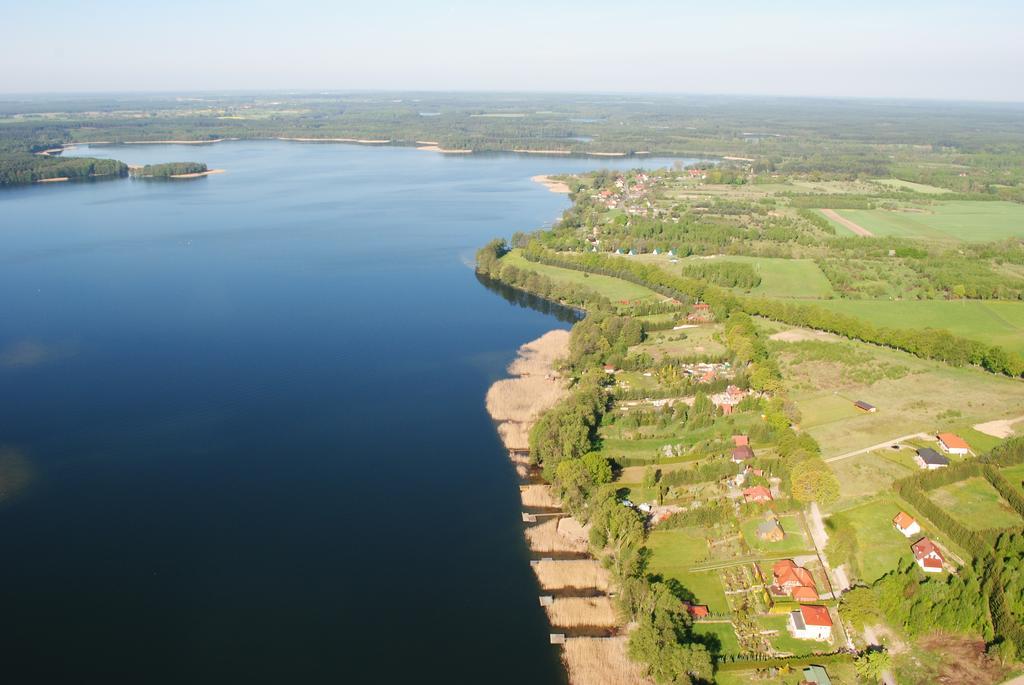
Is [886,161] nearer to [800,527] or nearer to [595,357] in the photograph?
[595,357]

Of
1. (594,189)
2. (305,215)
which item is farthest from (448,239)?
(594,189)

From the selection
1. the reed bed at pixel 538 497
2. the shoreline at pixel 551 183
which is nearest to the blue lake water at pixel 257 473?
the reed bed at pixel 538 497

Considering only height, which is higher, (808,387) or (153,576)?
(808,387)

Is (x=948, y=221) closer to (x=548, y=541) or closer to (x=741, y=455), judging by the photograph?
(x=741, y=455)

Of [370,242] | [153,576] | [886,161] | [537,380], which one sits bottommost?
[153,576]

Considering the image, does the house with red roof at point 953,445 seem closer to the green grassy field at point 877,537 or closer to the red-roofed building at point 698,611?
the green grassy field at point 877,537

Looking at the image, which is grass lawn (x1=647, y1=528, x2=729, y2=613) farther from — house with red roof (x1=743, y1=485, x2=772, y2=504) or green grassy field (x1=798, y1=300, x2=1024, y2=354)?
green grassy field (x1=798, y1=300, x2=1024, y2=354)
